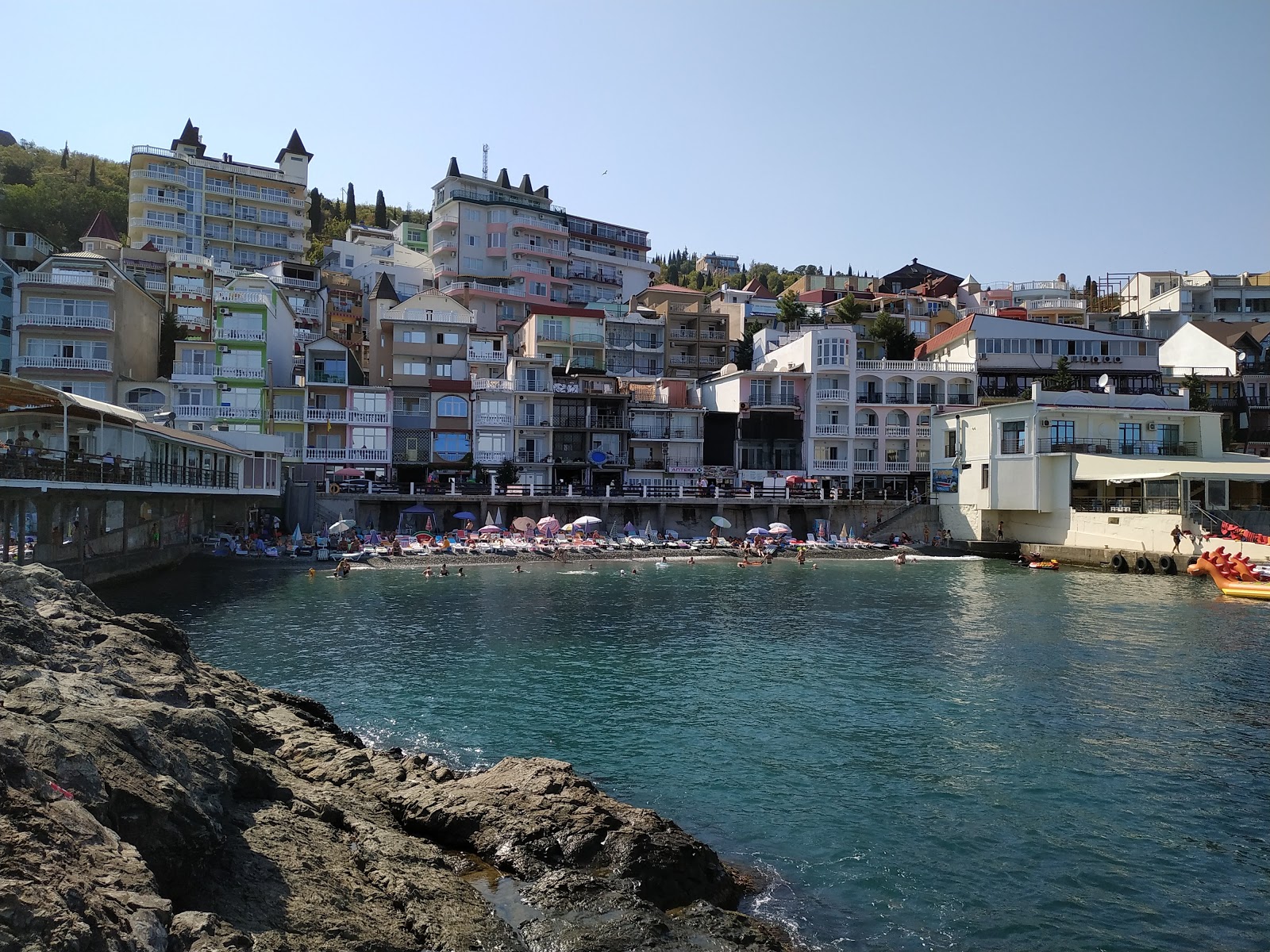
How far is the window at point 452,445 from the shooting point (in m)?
69.1

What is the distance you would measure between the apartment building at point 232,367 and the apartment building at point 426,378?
9.25m

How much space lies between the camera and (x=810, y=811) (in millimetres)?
15125

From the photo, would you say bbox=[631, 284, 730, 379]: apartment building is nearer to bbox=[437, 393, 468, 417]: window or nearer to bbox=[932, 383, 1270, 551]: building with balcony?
bbox=[437, 393, 468, 417]: window

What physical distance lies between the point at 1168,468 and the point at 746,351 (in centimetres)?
4470

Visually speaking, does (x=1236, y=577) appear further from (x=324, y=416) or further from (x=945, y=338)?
(x=324, y=416)

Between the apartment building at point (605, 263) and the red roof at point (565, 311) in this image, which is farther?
the apartment building at point (605, 263)

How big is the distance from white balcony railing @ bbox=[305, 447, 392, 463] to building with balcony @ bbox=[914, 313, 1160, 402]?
4912cm

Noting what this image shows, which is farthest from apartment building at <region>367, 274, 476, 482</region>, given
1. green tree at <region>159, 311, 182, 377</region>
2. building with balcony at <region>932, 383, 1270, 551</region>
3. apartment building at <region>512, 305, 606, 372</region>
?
building with balcony at <region>932, 383, 1270, 551</region>

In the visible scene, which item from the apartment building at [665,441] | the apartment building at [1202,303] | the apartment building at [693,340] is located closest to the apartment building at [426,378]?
the apartment building at [665,441]

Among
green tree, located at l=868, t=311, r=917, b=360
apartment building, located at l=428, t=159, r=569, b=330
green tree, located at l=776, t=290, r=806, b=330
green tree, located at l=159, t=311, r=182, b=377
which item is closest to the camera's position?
green tree, located at l=159, t=311, r=182, b=377

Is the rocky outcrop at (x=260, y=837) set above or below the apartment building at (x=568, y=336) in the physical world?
below

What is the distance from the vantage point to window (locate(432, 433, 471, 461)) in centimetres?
6912

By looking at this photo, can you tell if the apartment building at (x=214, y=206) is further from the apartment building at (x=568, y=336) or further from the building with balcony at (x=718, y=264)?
the building with balcony at (x=718, y=264)


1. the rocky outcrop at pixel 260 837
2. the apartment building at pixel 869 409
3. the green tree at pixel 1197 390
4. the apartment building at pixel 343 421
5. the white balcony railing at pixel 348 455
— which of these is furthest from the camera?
the green tree at pixel 1197 390
